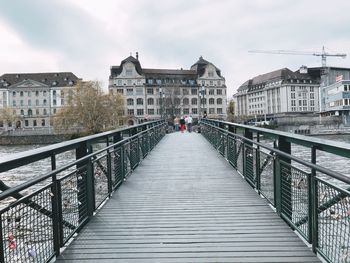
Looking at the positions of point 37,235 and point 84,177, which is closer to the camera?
point 37,235

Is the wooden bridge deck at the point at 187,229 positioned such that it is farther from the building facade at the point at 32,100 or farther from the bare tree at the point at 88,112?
the building facade at the point at 32,100

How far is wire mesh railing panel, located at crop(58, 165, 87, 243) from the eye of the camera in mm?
4211

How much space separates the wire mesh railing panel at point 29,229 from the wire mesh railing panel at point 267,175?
2.95 meters

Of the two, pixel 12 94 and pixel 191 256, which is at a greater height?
pixel 12 94

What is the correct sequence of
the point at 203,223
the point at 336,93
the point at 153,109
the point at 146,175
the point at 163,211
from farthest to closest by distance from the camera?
the point at 153,109
the point at 336,93
the point at 146,175
the point at 163,211
the point at 203,223

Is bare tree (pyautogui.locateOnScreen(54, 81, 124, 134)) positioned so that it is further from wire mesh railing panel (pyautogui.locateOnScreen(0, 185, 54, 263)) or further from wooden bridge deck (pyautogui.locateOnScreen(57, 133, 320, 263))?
wire mesh railing panel (pyautogui.locateOnScreen(0, 185, 54, 263))

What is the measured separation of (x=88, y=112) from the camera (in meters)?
62.4

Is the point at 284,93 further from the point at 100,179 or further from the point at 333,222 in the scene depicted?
the point at 333,222

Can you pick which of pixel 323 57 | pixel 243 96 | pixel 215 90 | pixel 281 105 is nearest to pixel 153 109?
pixel 215 90

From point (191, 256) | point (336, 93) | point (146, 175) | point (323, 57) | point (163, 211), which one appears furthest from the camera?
point (323, 57)

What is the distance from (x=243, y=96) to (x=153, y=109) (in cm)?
4669

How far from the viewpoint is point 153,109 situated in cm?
10138

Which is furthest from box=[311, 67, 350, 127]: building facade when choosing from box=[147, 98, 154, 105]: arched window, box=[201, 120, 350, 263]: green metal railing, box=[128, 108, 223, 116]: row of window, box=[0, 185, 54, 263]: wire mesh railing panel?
box=[0, 185, 54, 263]: wire mesh railing panel

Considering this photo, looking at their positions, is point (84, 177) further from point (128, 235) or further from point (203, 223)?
point (203, 223)
